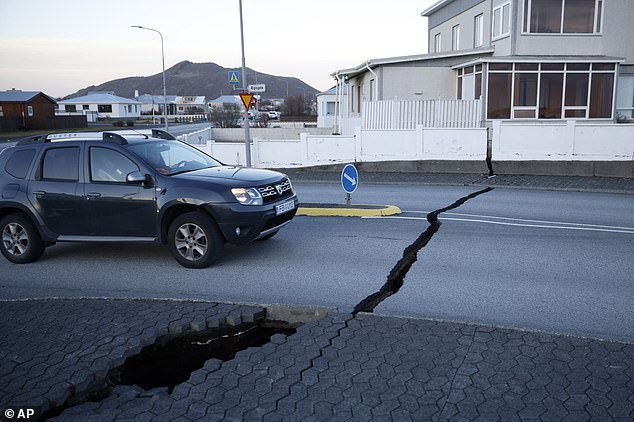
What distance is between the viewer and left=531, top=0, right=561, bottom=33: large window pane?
23750 millimetres

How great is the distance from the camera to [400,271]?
742 cm

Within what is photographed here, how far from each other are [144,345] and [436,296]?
3.08 metres

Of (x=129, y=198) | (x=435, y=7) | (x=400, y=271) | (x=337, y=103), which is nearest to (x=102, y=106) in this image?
(x=337, y=103)

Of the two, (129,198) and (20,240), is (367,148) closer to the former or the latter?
(129,198)

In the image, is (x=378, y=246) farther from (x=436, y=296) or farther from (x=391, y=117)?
(x=391, y=117)

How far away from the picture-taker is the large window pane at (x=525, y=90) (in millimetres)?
23484

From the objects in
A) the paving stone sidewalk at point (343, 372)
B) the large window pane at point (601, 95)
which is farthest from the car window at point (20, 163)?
the large window pane at point (601, 95)

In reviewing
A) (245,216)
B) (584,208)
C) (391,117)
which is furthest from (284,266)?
(391,117)

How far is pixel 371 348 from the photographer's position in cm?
484

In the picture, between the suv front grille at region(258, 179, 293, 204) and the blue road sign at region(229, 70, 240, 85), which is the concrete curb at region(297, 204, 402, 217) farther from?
the blue road sign at region(229, 70, 240, 85)

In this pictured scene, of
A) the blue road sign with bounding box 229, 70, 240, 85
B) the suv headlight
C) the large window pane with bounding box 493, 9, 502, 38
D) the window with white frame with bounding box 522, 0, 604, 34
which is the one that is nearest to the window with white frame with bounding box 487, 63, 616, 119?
the window with white frame with bounding box 522, 0, 604, 34

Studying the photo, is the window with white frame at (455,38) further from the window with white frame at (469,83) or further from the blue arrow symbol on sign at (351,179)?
the blue arrow symbol on sign at (351,179)

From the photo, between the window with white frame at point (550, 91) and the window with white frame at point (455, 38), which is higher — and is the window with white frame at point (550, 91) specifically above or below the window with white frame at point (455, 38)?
below

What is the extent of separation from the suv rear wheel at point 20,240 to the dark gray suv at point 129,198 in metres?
0.01
